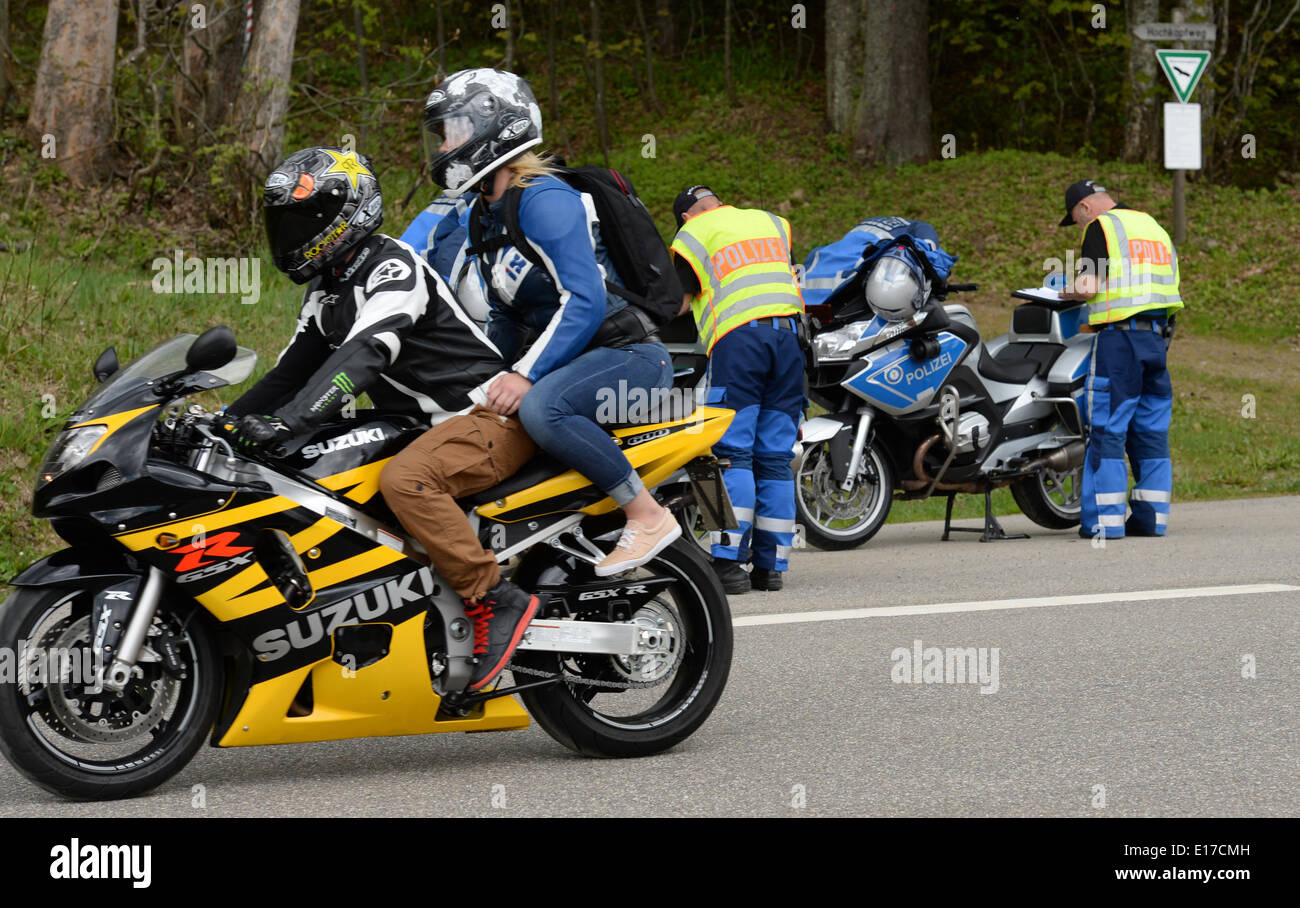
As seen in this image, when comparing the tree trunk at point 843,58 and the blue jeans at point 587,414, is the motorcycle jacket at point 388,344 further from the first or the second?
the tree trunk at point 843,58

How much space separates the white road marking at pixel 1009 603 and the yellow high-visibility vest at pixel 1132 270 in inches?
113

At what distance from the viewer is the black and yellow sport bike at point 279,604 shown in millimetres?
4688

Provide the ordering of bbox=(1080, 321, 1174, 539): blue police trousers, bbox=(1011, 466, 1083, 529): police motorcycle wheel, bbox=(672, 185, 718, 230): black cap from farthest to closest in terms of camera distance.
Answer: bbox=(1011, 466, 1083, 529): police motorcycle wheel, bbox=(1080, 321, 1174, 539): blue police trousers, bbox=(672, 185, 718, 230): black cap

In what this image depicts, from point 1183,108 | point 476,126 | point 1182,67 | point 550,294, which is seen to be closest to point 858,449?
point 550,294

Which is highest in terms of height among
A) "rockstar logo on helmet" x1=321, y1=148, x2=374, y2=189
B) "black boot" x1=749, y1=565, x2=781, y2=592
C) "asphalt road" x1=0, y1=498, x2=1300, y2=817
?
"rockstar logo on helmet" x1=321, y1=148, x2=374, y2=189

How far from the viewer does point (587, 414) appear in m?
5.32

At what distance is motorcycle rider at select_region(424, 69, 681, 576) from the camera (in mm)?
5223

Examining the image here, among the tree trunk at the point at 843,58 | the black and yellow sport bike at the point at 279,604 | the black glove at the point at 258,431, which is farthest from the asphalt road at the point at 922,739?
the tree trunk at the point at 843,58

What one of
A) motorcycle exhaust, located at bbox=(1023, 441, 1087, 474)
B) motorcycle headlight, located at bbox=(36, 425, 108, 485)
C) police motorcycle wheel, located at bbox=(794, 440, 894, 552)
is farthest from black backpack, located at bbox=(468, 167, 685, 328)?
motorcycle exhaust, located at bbox=(1023, 441, 1087, 474)

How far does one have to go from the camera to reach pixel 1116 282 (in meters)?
11.1

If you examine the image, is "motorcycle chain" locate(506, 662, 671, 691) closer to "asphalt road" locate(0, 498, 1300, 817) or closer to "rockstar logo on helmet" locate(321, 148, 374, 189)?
"asphalt road" locate(0, 498, 1300, 817)

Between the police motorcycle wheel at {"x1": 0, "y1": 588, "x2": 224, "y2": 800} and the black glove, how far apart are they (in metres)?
0.52

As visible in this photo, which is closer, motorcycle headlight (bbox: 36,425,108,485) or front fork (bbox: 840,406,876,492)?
motorcycle headlight (bbox: 36,425,108,485)

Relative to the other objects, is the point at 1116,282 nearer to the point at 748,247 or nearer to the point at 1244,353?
the point at 748,247
